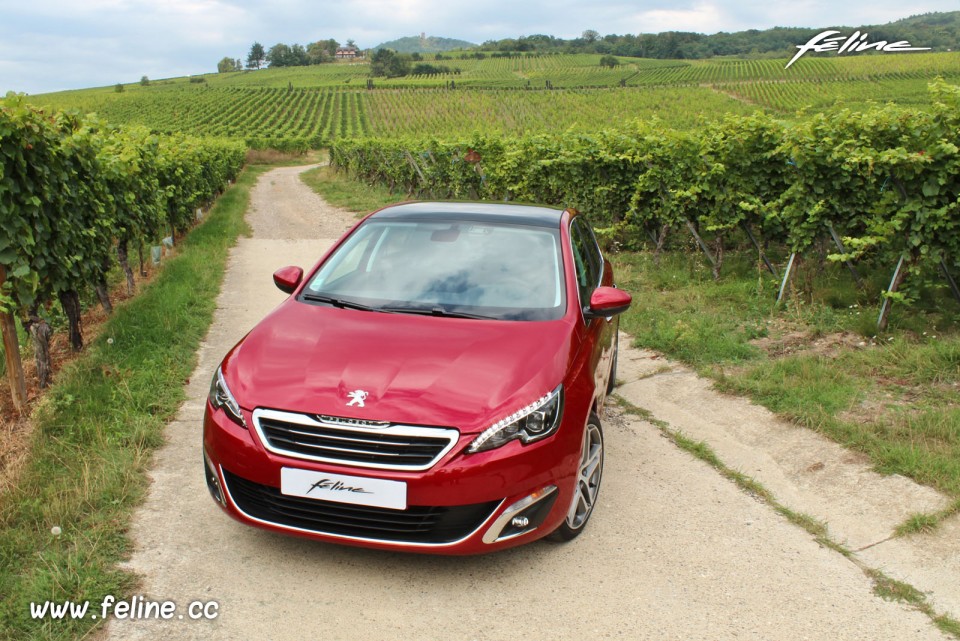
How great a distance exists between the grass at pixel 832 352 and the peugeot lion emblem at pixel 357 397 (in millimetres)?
3007

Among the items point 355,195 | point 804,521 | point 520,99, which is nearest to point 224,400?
point 804,521

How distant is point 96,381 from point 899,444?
19.2ft

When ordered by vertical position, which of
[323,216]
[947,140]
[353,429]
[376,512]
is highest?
[947,140]

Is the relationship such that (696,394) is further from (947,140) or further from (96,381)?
(96,381)

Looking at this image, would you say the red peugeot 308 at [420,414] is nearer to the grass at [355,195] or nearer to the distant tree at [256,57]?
the grass at [355,195]

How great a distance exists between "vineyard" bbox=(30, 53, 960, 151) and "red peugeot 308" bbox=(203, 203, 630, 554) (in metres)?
52.9

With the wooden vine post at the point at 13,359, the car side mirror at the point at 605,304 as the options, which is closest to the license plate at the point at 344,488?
the car side mirror at the point at 605,304

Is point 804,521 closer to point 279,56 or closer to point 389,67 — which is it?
point 389,67

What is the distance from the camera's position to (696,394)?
6.47 metres

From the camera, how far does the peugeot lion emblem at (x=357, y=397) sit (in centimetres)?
346

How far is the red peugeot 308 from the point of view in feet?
11.1

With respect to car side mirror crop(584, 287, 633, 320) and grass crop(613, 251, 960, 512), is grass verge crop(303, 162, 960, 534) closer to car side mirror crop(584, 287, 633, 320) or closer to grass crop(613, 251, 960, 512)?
grass crop(613, 251, 960, 512)

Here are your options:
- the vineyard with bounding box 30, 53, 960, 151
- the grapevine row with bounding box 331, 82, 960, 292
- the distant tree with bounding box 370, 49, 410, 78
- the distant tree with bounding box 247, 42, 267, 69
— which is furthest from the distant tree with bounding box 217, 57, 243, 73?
the grapevine row with bounding box 331, 82, 960, 292

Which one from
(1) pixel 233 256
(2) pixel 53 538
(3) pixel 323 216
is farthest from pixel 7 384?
(3) pixel 323 216
